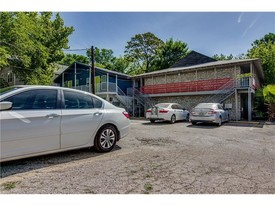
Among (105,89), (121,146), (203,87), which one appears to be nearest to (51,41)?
(105,89)

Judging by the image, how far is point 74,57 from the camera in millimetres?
49688

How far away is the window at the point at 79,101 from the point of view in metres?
4.55

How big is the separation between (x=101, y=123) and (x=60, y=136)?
3.45 ft

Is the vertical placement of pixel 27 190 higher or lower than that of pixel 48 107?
lower

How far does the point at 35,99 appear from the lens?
4.07 m

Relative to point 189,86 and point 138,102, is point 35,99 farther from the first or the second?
point 138,102

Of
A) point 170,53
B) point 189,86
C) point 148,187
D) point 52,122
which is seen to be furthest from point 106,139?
point 170,53

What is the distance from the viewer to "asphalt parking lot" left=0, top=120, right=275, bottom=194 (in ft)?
9.70

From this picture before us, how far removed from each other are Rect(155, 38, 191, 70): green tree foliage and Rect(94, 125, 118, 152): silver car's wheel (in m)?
31.9

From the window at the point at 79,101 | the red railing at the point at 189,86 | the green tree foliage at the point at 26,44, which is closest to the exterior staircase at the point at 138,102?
the red railing at the point at 189,86

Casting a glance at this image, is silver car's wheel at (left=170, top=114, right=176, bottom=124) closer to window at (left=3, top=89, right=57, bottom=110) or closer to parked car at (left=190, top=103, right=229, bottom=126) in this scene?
parked car at (left=190, top=103, right=229, bottom=126)

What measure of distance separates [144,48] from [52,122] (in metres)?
36.0

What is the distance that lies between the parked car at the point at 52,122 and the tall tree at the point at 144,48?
3368 cm

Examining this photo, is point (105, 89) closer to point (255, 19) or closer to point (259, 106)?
point (259, 106)
